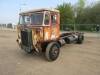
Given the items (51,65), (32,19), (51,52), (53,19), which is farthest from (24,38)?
(51,65)

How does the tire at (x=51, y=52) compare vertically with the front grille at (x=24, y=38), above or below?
below

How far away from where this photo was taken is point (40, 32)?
34.5ft

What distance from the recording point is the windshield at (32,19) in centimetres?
1090

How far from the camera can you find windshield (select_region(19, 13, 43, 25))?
35.8ft

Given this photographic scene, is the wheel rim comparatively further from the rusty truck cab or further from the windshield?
the windshield

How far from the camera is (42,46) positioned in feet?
36.4

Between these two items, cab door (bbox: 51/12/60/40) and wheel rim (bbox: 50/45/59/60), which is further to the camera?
cab door (bbox: 51/12/60/40)

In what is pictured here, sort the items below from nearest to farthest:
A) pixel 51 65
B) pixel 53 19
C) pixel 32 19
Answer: pixel 51 65 → pixel 32 19 → pixel 53 19

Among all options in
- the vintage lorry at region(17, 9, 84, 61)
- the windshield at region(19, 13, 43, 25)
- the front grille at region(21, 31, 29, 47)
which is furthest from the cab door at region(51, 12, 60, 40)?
the front grille at region(21, 31, 29, 47)

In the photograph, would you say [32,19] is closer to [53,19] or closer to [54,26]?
[53,19]

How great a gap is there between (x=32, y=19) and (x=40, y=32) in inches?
48.1

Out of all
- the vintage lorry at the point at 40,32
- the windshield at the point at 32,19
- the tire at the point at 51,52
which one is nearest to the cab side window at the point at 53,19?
the vintage lorry at the point at 40,32

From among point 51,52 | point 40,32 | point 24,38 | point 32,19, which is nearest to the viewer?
point 40,32

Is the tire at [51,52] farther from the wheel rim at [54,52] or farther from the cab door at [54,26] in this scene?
the cab door at [54,26]
